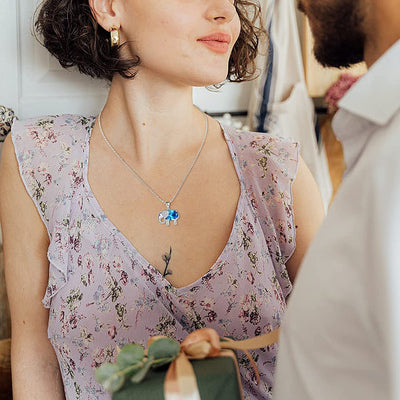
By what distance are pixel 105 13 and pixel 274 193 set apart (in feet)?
1.75

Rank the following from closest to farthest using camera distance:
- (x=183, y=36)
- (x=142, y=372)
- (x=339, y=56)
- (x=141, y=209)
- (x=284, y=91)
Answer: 1. (x=142, y=372)
2. (x=339, y=56)
3. (x=183, y=36)
4. (x=141, y=209)
5. (x=284, y=91)

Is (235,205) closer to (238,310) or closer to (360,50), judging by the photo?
(238,310)

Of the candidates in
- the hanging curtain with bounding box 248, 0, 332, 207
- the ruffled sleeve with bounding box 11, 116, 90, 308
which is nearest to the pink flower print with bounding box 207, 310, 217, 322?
the ruffled sleeve with bounding box 11, 116, 90, 308

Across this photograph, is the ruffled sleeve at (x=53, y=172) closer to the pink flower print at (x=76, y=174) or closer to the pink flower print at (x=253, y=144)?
the pink flower print at (x=76, y=174)

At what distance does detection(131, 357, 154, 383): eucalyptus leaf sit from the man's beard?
0.52 m

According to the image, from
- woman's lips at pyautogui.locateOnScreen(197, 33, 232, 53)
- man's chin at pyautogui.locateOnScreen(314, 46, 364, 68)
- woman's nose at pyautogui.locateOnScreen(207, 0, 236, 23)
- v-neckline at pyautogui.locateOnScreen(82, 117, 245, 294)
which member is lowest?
v-neckline at pyautogui.locateOnScreen(82, 117, 245, 294)

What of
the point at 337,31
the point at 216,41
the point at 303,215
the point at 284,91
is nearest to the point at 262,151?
the point at 303,215

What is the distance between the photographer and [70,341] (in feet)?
4.07

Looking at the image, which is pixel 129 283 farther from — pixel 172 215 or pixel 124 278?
pixel 172 215

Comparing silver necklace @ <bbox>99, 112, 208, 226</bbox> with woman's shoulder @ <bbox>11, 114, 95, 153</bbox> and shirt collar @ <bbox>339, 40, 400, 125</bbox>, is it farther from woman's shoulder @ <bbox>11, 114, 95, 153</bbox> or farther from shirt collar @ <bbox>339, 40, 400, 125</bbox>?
shirt collar @ <bbox>339, 40, 400, 125</bbox>

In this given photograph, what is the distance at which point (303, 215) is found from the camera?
4.41ft

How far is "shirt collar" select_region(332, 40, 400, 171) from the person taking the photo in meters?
0.69

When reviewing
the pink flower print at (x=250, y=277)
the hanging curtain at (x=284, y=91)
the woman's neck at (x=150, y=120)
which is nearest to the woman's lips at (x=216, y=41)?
the woman's neck at (x=150, y=120)

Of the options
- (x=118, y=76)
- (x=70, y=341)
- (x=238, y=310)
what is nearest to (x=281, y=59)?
(x=118, y=76)
